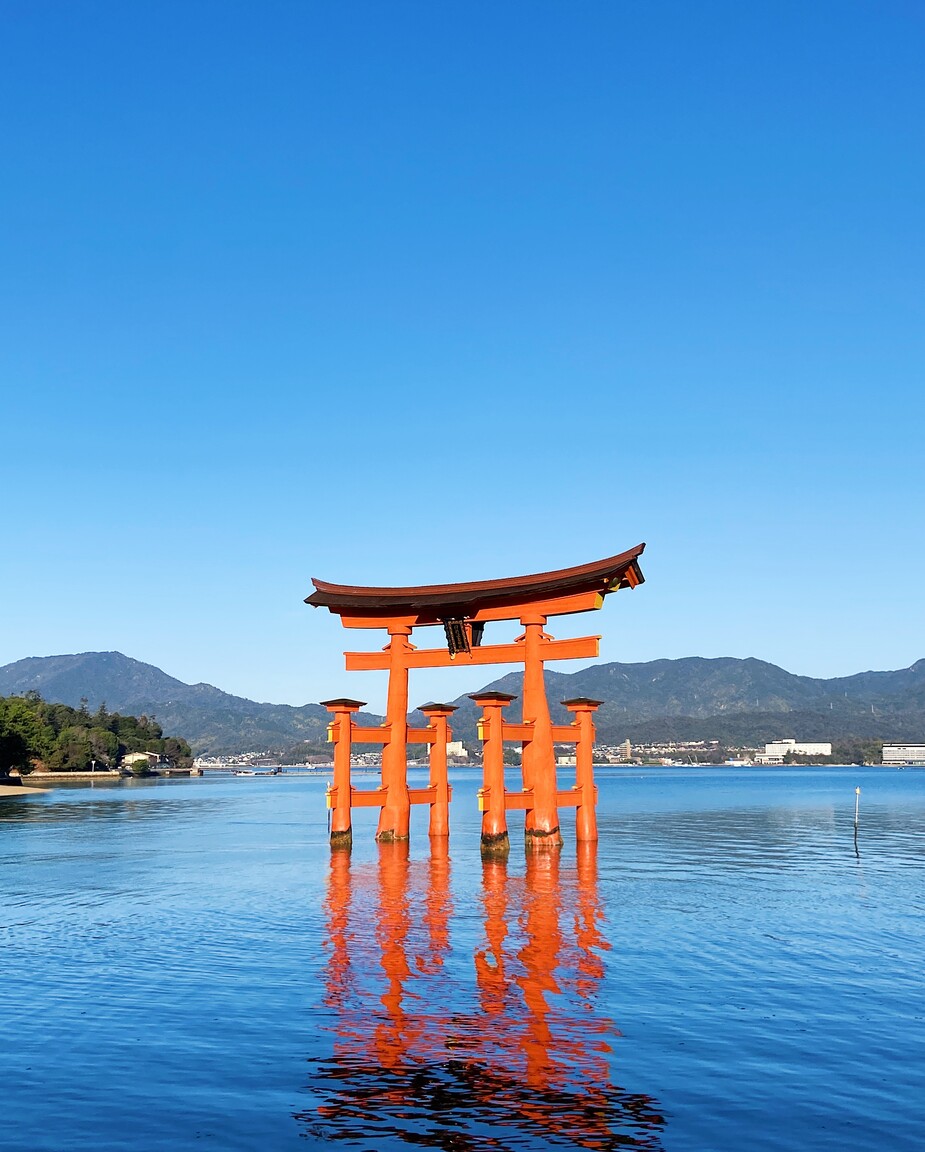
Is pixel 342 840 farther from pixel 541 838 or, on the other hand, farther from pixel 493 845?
pixel 541 838

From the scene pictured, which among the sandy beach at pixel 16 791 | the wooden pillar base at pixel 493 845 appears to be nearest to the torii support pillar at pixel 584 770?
the wooden pillar base at pixel 493 845

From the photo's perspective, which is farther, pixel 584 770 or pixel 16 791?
pixel 16 791

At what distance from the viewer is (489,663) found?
34.0 metres

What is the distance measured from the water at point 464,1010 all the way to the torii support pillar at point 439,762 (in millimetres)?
4892

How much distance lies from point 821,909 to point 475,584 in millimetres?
14211

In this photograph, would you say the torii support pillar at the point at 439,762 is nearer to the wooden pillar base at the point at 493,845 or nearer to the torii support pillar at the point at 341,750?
the torii support pillar at the point at 341,750

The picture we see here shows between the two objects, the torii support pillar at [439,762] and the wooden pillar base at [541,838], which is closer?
the wooden pillar base at [541,838]

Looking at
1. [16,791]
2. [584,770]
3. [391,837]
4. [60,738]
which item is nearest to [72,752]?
[60,738]

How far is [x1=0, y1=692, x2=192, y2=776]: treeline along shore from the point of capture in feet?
355

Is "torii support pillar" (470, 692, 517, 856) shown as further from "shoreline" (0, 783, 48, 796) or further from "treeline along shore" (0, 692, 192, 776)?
"treeline along shore" (0, 692, 192, 776)

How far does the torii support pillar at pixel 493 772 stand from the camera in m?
31.0

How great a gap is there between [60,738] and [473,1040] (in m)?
148

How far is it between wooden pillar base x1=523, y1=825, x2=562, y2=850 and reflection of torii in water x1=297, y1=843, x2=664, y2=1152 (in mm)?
9690

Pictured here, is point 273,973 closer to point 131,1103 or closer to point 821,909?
point 131,1103
